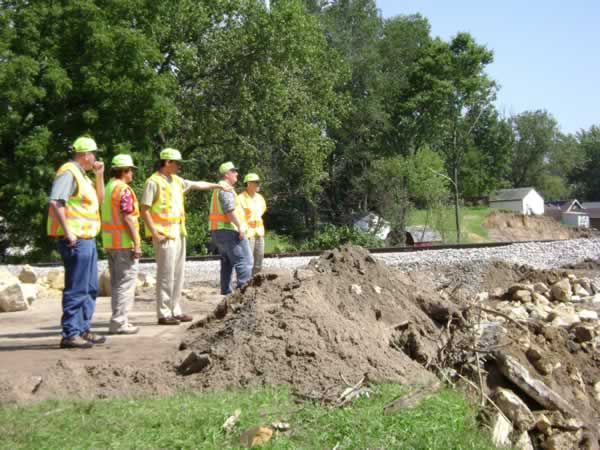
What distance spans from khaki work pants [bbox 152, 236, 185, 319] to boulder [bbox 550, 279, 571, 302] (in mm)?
6793

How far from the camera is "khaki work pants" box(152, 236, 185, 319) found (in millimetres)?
8484

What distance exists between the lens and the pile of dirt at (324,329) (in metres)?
5.87

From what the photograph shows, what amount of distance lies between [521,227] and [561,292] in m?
56.4

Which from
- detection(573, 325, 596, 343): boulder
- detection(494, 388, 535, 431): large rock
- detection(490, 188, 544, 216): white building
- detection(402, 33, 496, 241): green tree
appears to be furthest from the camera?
detection(490, 188, 544, 216): white building

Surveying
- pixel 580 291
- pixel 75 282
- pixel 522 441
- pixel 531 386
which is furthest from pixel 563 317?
pixel 75 282

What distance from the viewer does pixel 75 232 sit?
23.4ft

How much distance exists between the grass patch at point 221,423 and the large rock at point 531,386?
5.37 ft

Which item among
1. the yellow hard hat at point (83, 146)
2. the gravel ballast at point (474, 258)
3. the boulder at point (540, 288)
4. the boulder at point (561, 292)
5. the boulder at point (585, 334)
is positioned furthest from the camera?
the gravel ballast at point (474, 258)

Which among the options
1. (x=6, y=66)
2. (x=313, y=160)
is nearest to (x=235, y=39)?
(x=313, y=160)

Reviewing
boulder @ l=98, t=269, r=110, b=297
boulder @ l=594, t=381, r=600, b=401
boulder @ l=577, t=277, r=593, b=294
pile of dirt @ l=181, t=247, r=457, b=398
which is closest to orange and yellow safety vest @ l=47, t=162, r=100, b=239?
pile of dirt @ l=181, t=247, r=457, b=398

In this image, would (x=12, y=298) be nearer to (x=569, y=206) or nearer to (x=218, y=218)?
(x=218, y=218)

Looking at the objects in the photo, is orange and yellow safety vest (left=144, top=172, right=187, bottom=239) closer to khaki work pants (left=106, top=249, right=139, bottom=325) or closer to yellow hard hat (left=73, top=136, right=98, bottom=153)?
khaki work pants (left=106, top=249, right=139, bottom=325)

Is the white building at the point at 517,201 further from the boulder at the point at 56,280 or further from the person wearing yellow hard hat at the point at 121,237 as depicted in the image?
the person wearing yellow hard hat at the point at 121,237

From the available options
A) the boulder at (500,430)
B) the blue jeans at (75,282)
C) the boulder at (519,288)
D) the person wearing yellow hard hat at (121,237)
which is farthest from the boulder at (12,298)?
the boulder at (519,288)
